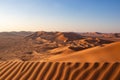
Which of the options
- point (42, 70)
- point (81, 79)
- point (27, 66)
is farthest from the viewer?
point (27, 66)

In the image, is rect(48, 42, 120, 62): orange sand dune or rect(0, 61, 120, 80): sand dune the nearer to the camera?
rect(0, 61, 120, 80): sand dune

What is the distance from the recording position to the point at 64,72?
542cm

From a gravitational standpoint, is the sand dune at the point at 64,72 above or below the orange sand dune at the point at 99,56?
above

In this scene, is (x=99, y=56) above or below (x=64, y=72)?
below

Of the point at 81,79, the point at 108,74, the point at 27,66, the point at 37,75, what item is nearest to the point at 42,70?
the point at 37,75

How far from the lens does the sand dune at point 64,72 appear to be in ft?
16.6

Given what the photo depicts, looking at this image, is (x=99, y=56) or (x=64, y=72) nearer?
(x=64, y=72)

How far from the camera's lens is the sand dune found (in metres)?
5.06

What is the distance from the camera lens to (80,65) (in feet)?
18.6

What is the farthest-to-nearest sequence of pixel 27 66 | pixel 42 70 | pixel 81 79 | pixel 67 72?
pixel 27 66 < pixel 42 70 < pixel 67 72 < pixel 81 79

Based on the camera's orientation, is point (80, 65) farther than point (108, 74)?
Yes

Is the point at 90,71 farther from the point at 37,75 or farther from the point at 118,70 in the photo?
the point at 37,75

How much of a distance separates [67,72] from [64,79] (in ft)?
1.04

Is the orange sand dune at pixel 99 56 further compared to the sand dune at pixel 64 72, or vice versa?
the orange sand dune at pixel 99 56
